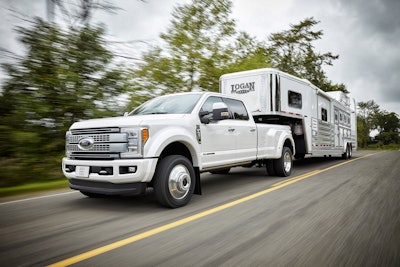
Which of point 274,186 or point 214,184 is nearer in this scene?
point 274,186

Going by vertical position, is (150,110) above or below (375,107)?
below

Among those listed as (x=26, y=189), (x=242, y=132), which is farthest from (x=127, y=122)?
(x=26, y=189)

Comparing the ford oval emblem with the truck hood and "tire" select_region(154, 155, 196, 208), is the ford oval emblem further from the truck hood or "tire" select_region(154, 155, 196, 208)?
"tire" select_region(154, 155, 196, 208)

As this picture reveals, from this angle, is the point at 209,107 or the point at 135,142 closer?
the point at 135,142

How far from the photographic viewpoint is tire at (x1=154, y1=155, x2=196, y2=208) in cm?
428

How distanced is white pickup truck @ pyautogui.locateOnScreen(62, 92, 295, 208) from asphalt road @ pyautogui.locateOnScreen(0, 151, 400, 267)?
404 millimetres

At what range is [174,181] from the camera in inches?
175

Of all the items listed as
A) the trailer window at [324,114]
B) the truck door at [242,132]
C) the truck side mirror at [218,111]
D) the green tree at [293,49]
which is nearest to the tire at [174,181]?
the truck side mirror at [218,111]

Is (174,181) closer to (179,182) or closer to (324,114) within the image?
(179,182)

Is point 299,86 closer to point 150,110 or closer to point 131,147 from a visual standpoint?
point 150,110

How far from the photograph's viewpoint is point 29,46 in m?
8.66

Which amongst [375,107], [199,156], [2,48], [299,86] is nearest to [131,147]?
[199,156]

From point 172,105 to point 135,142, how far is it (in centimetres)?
160

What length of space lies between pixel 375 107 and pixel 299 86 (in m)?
105
